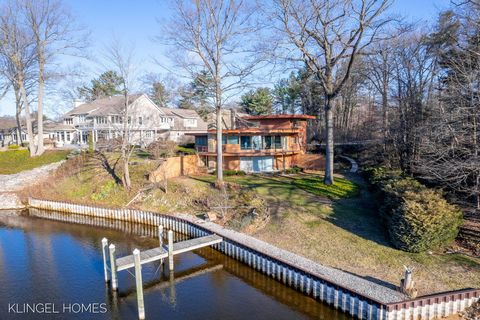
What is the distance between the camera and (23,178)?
106 ft

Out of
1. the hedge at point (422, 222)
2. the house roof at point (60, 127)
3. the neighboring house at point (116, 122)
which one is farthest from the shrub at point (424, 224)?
the house roof at point (60, 127)

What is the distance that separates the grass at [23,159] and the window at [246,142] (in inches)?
804

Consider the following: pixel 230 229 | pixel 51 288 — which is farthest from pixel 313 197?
pixel 51 288

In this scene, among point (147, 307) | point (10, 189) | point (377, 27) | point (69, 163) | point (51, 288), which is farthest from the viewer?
point (69, 163)

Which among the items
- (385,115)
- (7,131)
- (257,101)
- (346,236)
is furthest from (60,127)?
(346,236)

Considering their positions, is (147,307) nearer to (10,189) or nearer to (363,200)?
(363,200)

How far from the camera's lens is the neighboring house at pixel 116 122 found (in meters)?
42.9

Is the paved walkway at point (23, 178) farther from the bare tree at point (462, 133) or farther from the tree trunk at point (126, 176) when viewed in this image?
the bare tree at point (462, 133)

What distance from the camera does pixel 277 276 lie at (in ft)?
48.6

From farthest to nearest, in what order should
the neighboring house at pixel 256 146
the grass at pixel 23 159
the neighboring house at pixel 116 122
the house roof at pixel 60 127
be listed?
the house roof at pixel 60 127, the neighboring house at pixel 116 122, the grass at pixel 23 159, the neighboring house at pixel 256 146

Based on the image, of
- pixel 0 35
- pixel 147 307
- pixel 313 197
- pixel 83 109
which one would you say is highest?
pixel 0 35

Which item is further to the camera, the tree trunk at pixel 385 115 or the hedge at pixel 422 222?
the tree trunk at pixel 385 115

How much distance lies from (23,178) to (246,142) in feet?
76.9

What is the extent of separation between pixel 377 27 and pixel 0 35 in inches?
1558
